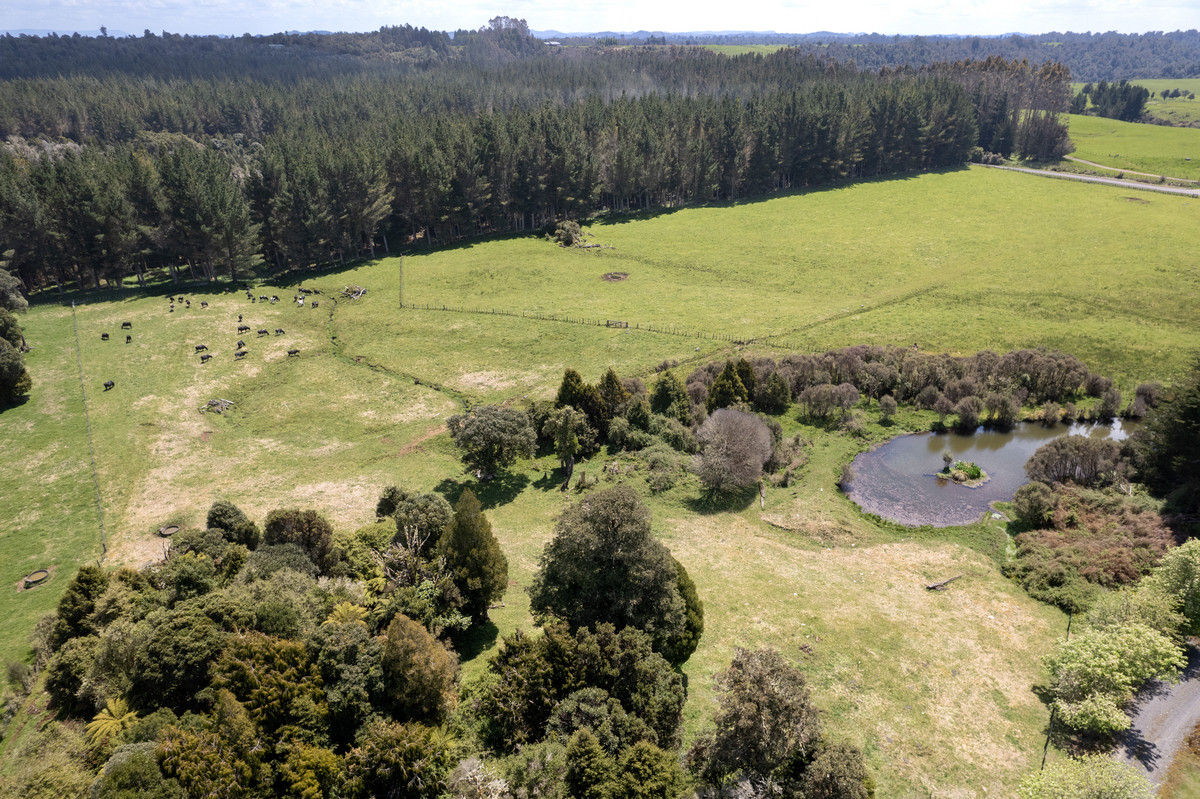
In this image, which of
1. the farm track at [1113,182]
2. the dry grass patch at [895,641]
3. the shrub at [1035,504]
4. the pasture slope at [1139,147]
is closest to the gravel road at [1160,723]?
the dry grass patch at [895,641]

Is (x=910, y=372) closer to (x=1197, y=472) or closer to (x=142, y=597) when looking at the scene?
(x=1197, y=472)

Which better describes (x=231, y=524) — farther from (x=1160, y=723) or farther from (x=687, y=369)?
(x=1160, y=723)

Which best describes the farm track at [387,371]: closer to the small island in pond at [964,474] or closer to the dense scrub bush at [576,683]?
the dense scrub bush at [576,683]

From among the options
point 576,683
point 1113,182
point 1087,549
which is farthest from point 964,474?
point 1113,182

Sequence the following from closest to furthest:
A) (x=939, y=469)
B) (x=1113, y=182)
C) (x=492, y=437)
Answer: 1. (x=492, y=437)
2. (x=939, y=469)
3. (x=1113, y=182)

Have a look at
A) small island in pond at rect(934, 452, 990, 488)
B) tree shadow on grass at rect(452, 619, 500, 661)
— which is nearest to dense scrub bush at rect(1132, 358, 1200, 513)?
small island in pond at rect(934, 452, 990, 488)

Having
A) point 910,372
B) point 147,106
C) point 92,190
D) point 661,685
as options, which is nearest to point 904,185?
point 910,372

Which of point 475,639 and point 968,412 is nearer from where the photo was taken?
point 475,639
